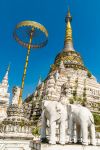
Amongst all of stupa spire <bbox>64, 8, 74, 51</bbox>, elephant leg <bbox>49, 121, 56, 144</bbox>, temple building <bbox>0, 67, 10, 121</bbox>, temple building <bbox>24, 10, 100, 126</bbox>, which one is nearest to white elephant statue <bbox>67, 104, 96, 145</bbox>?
elephant leg <bbox>49, 121, 56, 144</bbox>

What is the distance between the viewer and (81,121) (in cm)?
909

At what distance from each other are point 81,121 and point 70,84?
39259 mm

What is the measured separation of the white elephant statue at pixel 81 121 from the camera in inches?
355

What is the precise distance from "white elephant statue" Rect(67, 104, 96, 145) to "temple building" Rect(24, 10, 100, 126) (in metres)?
27.2

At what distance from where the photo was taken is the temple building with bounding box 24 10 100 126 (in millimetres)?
45812

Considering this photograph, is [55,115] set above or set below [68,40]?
below

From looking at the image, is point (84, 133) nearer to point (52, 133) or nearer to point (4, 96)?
point (52, 133)

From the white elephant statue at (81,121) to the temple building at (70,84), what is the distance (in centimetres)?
2719

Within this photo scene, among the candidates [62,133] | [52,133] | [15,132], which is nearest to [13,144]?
[15,132]

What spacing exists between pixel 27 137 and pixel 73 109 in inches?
131

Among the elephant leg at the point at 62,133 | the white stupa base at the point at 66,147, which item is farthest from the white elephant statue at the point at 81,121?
the elephant leg at the point at 62,133

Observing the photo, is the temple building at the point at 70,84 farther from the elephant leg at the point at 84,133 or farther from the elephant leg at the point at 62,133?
the elephant leg at the point at 62,133

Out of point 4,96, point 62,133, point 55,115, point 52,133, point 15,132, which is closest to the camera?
point 52,133

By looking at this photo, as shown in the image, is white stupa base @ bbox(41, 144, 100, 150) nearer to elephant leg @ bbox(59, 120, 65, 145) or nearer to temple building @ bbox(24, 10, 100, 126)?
elephant leg @ bbox(59, 120, 65, 145)
